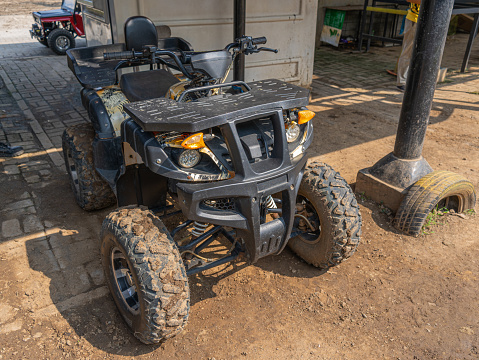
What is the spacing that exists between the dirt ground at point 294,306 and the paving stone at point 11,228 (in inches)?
8.9

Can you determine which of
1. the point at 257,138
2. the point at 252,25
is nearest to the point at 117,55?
the point at 257,138

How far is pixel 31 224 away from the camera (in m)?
3.94

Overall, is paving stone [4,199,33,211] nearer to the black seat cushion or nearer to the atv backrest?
the black seat cushion

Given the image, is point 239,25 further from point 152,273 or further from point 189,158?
point 152,273

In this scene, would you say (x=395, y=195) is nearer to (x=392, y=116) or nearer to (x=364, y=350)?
(x=364, y=350)

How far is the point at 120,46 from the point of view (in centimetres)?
436

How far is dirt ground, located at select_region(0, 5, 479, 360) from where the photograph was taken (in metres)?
2.69

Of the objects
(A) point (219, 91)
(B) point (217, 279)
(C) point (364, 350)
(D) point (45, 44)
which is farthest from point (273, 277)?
(D) point (45, 44)

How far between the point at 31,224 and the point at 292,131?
268 centimetres

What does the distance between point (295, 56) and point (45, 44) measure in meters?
7.81

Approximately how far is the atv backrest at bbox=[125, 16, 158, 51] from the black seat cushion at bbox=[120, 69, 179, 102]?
0.44 meters

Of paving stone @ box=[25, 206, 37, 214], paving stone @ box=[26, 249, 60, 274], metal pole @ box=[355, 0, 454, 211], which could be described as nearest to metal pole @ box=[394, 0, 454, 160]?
metal pole @ box=[355, 0, 454, 211]

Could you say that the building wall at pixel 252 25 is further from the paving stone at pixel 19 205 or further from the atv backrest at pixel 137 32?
the paving stone at pixel 19 205

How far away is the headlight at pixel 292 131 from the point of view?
107 inches
